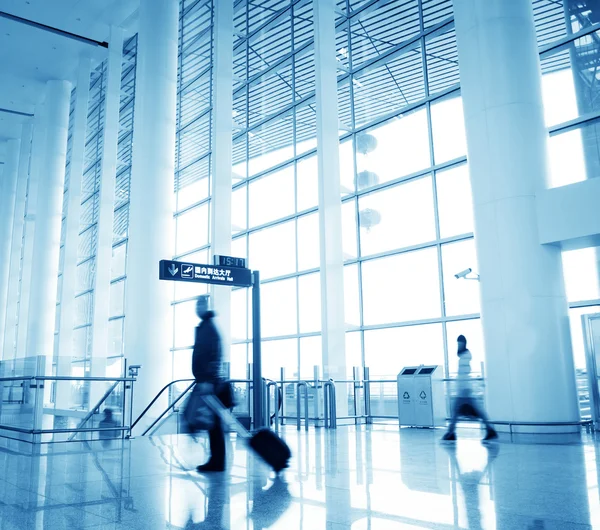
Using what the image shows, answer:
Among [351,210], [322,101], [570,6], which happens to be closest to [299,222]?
[351,210]

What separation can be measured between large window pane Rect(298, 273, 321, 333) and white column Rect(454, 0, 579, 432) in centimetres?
709

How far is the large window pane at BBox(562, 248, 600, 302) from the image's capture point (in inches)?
441

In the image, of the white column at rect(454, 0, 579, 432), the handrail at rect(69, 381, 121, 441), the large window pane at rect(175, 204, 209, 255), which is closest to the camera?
the white column at rect(454, 0, 579, 432)

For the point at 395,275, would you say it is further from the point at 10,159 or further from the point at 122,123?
the point at 10,159

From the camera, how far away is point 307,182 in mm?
17781

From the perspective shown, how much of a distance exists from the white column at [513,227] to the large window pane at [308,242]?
7143 millimetres

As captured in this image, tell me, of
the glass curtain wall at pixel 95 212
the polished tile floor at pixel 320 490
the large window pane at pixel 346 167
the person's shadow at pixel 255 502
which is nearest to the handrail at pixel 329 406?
the polished tile floor at pixel 320 490

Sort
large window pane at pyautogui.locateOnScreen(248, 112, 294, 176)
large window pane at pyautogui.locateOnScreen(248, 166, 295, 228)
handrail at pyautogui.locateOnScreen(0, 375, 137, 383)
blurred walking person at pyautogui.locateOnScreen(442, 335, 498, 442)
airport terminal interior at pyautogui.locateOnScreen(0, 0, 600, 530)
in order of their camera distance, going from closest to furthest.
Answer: airport terminal interior at pyautogui.locateOnScreen(0, 0, 600, 530), blurred walking person at pyautogui.locateOnScreen(442, 335, 498, 442), handrail at pyautogui.locateOnScreen(0, 375, 137, 383), large window pane at pyautogui.locateOnScreen(248, 166, 295, 228), large window pane at pyautogui.locateOnScreen(248, 112, 294, 176)

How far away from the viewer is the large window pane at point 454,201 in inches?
535

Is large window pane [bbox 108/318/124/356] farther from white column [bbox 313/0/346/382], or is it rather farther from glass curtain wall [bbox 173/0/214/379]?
white column [bbox 313/0/346/382]

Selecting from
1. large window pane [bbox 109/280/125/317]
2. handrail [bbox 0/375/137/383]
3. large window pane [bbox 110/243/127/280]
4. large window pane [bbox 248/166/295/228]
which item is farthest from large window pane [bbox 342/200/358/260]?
large window pane [bbox 110/243/127/280]

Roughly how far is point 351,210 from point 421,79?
3.94m

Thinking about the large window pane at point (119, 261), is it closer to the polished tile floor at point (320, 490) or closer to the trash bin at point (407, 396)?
the trash bin at point (407, 396)

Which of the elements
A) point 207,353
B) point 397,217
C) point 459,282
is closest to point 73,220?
point 397,217
